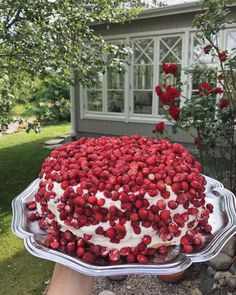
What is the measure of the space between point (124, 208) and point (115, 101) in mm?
6242

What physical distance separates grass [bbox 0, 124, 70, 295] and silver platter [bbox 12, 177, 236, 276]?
151cm

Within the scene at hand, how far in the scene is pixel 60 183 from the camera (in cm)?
86

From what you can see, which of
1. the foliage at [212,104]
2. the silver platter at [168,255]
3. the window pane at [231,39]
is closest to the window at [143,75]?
the window pane at [231,39]

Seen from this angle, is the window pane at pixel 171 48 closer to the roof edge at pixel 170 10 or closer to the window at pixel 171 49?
the window at pixel 171 49

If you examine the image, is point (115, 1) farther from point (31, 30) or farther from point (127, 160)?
point (127, 160)

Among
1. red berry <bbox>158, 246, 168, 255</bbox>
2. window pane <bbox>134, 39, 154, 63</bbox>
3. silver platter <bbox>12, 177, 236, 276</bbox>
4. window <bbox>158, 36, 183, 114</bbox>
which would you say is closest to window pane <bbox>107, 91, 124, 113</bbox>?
window pane <bbox>134, 39, 154, 63</bbox>

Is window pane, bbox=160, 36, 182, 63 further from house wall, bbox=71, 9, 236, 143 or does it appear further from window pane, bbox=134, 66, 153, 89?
window pane, bbox=134, 66, 153, 89

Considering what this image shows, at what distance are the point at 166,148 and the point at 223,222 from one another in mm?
304

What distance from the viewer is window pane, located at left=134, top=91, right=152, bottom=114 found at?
641cm

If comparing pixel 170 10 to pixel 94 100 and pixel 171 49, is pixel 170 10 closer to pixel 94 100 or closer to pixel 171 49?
pixel 171 49

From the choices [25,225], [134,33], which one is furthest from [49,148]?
[25,225]

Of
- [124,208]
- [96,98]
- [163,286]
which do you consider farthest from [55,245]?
[96,98]

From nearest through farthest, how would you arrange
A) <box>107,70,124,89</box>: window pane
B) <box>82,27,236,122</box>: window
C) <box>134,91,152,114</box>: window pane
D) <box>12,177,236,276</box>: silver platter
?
<box>12,177,236,276</box>: silver platter < <box>82,27,236,122</box>: window < <box>134,91,152,114</box>: window pane < <box>107,70,124,89</box>: window pane

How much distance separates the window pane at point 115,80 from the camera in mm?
6707
